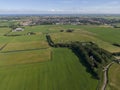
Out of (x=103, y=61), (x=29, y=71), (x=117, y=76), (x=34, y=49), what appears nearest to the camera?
(x=117, y=76)

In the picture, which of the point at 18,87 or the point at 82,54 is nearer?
the point at 18,87

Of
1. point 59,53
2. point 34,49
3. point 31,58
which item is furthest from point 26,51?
point 59,53

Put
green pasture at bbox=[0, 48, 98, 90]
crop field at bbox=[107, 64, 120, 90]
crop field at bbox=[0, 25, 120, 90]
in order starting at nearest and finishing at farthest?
1. crop field at bbox=[107, 64, 120, 90]
2. green pasture at bbox=[0, 48, 98, 90]
3. crop field at bbox=[0, 25, 120, 90]

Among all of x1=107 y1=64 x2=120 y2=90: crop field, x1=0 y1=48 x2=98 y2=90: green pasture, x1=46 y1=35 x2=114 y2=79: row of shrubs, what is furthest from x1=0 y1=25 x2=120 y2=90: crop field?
x1=107 y1=64 x2=120 y2=90: crop field

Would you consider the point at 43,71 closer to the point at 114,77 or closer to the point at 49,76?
the point at 49,76

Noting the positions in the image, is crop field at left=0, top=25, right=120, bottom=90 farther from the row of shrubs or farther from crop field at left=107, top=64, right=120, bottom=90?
crop field at left=107, top=64, right=120, bottom=90

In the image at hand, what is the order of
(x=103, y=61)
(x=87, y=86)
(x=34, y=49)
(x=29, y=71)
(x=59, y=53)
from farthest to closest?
(x=34, y=49)
(x=59, y=53)
(x=103, y=61)
(x=29, y=71)
(x=87, y=86)

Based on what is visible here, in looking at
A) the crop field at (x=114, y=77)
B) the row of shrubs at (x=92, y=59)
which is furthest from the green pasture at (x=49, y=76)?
the crop field at (x=114, y=77)

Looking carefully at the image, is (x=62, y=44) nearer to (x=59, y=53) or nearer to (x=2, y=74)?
(x=59, y=53)

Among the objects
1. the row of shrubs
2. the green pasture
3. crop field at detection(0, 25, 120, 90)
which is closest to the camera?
the green pasture

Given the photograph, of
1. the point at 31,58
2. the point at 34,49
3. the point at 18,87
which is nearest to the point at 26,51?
the point at 34,49

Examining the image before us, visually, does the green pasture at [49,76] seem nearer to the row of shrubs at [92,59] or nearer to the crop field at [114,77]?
the row of shrubs at [92,59]
